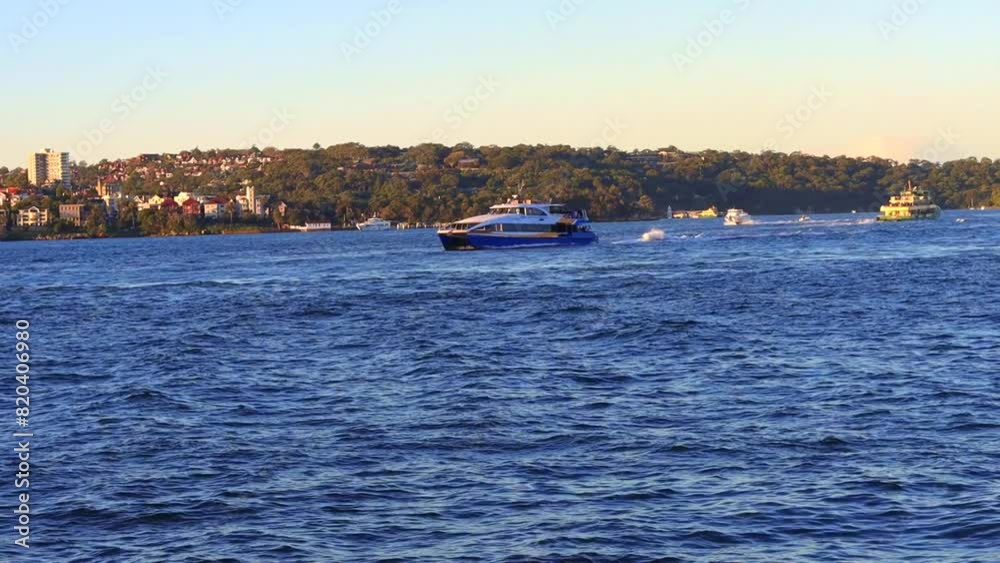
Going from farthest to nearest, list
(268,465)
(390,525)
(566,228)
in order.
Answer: (566,228)
(268,465)
(390,525)

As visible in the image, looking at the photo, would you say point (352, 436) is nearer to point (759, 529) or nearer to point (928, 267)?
point (759, 529)

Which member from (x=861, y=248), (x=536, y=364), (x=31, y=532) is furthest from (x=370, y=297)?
(x=861, y=248)

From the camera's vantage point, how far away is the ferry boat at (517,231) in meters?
102

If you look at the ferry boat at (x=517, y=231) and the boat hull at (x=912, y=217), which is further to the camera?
the boat hull at (x=912, y=217)

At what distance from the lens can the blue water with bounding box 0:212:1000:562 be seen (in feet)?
54.9

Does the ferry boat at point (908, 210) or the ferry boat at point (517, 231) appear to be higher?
the ferry boat at point (908, 210)

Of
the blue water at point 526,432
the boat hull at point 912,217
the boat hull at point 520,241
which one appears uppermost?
the boat hull at point 912,217

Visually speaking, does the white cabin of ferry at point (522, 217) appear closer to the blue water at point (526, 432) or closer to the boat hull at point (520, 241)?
the boat hull at point (520, 241)

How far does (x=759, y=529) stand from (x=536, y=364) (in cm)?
1536

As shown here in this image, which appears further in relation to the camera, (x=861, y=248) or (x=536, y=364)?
(x=861, y=248)

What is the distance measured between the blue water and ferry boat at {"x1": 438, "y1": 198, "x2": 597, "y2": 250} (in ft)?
171

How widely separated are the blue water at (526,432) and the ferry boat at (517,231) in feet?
171

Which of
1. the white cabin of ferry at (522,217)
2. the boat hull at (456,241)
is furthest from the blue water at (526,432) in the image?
the white cabin of ferry at (522,217)

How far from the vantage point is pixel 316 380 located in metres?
30.0
